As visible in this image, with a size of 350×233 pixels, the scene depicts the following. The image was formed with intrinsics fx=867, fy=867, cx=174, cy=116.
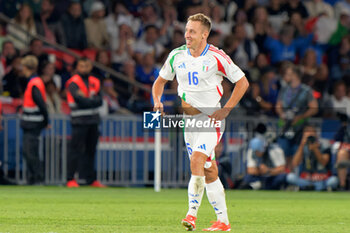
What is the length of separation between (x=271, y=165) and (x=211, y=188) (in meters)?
8.54

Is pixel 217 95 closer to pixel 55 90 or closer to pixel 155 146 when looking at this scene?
pixel 155 146

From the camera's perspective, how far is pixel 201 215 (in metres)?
11.3

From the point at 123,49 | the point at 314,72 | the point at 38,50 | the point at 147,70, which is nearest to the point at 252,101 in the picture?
the point at 314,72

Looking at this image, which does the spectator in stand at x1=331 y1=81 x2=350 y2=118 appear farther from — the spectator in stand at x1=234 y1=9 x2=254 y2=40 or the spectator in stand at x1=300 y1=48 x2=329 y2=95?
the spectator in stand at x1=234 y1=9 x2=254 y2=40

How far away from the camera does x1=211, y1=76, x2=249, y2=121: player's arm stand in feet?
29.1

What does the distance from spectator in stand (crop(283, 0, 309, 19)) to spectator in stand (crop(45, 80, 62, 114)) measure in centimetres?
760

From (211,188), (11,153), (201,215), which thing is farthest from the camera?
(11,153)

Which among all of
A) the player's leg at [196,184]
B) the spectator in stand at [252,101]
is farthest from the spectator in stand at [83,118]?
the player's leg at [196,184]

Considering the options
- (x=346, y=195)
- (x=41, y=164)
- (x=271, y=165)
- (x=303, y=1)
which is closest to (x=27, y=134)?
(x=41, y=164)

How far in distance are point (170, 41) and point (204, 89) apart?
1233cm

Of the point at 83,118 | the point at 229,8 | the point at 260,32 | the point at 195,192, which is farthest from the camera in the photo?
the point at 229,8

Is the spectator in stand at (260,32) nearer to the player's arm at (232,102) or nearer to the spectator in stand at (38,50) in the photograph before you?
the spectator in stand at (38,50)

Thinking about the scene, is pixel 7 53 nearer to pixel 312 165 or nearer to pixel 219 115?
pixel 312 165

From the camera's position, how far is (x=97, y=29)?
68.0ft
